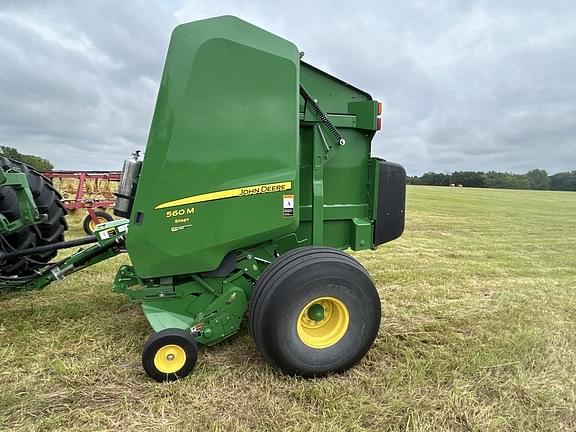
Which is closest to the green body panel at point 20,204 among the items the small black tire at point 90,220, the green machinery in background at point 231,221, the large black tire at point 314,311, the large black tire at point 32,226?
the large black tire at point 32,226

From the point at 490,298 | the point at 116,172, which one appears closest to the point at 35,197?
the point at 490,298

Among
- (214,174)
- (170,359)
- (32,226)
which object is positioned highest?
(214,174)

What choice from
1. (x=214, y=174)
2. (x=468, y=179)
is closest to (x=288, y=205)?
(x=214, y=174)

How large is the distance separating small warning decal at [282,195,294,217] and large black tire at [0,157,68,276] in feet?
7.77

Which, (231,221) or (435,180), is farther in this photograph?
(435,180)

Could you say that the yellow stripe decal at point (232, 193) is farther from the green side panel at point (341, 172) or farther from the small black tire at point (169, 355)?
the small black tire at point (169, 355)

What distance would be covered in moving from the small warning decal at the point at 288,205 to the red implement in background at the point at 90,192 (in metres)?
5.49

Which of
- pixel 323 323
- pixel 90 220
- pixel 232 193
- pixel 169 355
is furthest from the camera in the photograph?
pixel 90 220

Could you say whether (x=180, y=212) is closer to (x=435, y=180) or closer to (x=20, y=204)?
(x=20, y=204)

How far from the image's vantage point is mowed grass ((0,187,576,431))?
7.07ft

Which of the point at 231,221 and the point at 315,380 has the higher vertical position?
the point at 231,221

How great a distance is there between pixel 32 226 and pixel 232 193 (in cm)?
236

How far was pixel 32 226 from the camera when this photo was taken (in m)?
3.77

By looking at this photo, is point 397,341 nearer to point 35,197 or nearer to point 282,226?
point 282,226
